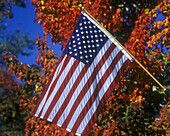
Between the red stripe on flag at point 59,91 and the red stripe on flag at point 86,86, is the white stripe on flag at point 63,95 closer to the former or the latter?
the red stripe on flag at point 59,91

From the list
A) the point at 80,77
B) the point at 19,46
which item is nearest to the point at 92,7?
the point at 80,77

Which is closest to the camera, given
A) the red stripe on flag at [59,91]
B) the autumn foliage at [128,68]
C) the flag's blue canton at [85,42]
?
the red stripe on flag at [59,91]

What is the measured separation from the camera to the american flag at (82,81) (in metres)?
4.46

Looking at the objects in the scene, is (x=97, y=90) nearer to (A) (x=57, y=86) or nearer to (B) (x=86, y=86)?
(B) (x=86, y=86)

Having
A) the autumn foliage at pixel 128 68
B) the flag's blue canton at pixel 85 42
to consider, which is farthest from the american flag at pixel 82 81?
the autumn foliage at pixel 128 68

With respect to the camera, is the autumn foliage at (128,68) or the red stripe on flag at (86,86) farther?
the autumn foliage at (128,68)

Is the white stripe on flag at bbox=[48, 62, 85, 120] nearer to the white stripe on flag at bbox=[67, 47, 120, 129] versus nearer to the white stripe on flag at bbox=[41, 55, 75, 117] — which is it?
the white stripe on flag at bbox=[41, 55, 75, 117]

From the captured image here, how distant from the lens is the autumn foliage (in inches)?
247

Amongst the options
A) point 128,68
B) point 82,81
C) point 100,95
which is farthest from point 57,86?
point 128,68

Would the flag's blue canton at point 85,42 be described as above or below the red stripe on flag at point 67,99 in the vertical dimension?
above

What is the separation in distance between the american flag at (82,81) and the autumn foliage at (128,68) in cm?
162

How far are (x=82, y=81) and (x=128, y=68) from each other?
7.23 feet

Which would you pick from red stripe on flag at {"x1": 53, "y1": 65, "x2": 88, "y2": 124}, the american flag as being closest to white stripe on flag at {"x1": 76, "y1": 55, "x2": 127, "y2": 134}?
the american flag

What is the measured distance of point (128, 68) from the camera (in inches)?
252
